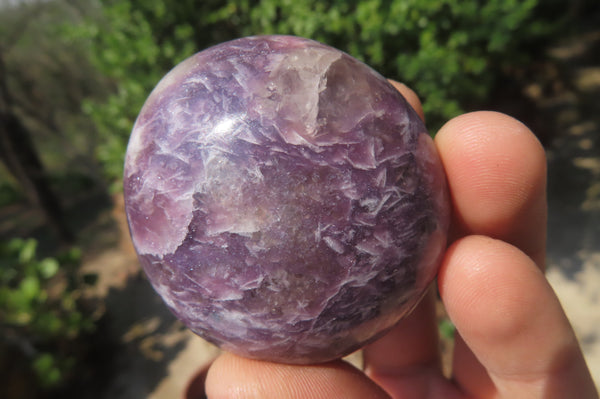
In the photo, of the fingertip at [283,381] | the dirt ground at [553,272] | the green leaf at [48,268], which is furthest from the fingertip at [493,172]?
the green leaf at [48,268]

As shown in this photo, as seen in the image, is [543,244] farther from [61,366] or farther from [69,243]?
[69,243]

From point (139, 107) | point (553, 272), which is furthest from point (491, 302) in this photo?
point (139, 107)

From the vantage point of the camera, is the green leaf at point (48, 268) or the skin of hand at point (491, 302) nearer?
the skin of hand at point (491, 302)

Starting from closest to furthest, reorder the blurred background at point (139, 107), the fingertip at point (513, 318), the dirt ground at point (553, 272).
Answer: the fingertip at point (513, 318) → the blurred background at point (139, 107) → the dirt ground at point (553, 272)

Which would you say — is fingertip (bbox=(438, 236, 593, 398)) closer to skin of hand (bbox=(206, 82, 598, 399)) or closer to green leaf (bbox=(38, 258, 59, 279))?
skin of hand (bbox=(206, 82, 598, 399))

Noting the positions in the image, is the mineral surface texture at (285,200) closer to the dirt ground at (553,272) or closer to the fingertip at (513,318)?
the fingertip at (513,318)

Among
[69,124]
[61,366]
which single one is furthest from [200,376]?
[69,124]

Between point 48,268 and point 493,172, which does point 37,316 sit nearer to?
point 48,268
